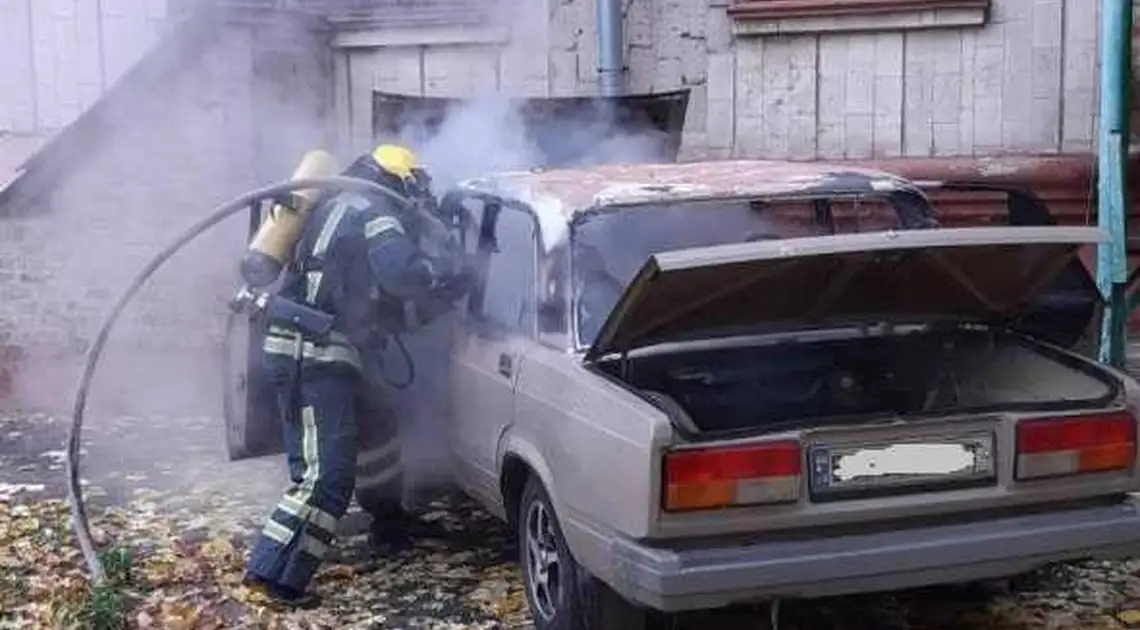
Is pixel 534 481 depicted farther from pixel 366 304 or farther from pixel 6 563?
pixel 6 563

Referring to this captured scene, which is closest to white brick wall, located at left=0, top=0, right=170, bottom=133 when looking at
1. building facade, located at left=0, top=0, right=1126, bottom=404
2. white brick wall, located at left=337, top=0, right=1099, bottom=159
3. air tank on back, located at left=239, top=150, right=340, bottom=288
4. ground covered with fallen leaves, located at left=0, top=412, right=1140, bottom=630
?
building facade, located at left=0, top=0, right=1126, bottom=404

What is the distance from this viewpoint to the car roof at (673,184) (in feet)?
16.6

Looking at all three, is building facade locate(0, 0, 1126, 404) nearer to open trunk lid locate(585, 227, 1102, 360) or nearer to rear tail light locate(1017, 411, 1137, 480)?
open trunk lid locate(585, 227, 1102, 360)

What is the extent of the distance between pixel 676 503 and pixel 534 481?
2.90 ft

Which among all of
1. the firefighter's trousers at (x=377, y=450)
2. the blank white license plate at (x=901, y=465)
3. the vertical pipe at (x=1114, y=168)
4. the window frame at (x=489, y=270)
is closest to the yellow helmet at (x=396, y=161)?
the window frame at (x=489, y=270)

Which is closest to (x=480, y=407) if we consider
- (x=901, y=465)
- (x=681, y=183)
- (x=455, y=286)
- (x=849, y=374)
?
(x=455, y=286)

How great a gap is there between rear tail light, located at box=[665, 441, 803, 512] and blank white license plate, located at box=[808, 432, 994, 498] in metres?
0.09

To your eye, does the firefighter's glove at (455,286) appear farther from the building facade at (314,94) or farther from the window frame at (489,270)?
the building facade at (314,94)

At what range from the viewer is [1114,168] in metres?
6.43

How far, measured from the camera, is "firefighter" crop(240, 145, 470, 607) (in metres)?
5.41

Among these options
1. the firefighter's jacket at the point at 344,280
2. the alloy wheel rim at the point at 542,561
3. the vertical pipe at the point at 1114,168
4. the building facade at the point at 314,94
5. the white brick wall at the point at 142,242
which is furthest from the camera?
the white brick wall at the point at 142,242

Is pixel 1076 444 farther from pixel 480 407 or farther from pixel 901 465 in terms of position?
pixel 480 407

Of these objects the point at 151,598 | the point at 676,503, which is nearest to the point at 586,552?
the point at 676,503

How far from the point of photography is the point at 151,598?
218 inches
